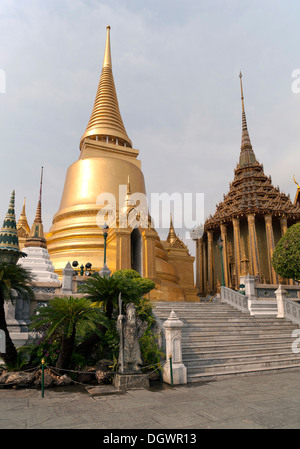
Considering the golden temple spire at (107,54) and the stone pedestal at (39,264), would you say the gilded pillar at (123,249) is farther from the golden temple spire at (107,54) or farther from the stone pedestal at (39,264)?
the golden temple spire at (107,54)

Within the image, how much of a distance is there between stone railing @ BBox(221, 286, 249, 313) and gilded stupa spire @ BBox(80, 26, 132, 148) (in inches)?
747

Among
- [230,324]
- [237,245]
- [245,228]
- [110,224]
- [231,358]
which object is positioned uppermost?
[245,228]

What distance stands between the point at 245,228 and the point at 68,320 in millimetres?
27098

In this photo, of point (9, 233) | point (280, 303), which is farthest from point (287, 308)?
point (9, 233)

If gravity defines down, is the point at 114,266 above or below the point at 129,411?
above

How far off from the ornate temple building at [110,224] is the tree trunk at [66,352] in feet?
28.8

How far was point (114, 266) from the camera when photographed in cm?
2005

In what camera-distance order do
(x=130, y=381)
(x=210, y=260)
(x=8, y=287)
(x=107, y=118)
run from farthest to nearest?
(x=210, y=260) → (x=107, y=118) → (x=8, y=287) → (x=130, y=381)

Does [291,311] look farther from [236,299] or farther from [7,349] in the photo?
[7,349]

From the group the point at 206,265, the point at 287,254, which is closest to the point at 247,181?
the point at 206,265

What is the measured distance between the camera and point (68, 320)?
869 cm
